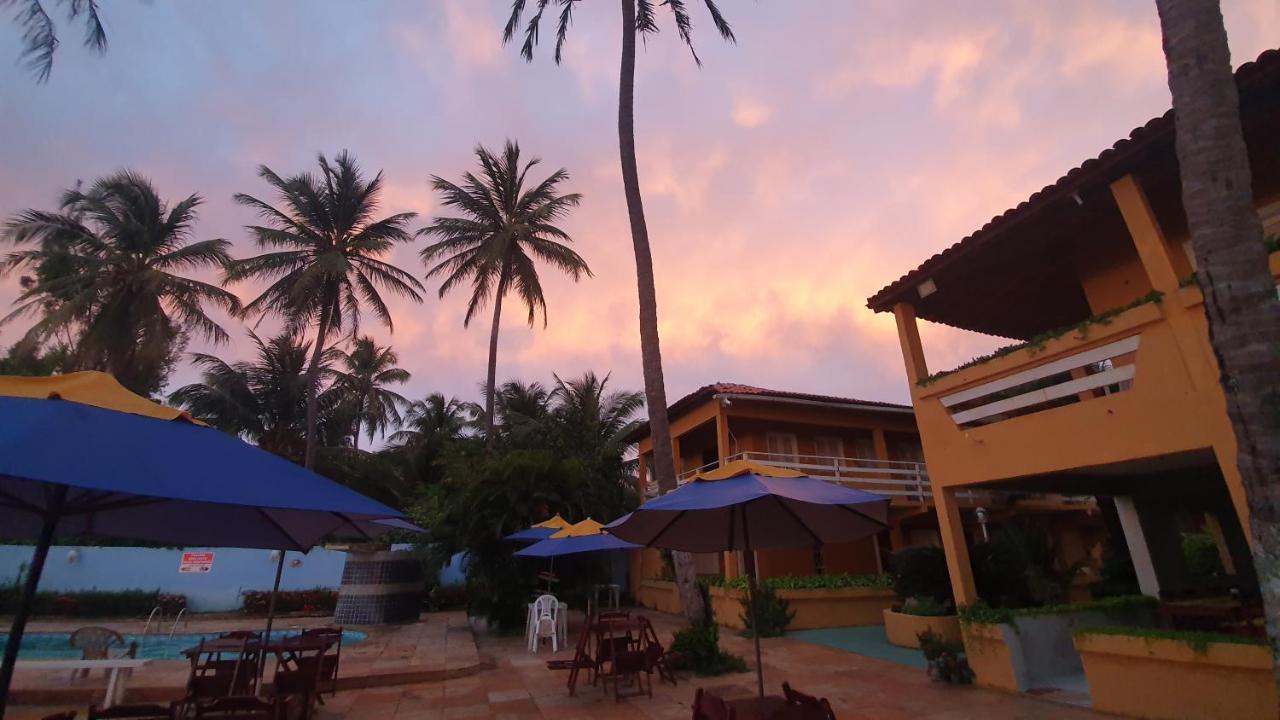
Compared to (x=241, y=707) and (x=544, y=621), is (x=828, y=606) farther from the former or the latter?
(x=241, y=707)

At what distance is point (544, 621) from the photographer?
1148 cm

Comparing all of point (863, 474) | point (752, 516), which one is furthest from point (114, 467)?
point (863, 474)

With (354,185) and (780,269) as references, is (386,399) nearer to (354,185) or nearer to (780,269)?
(354,185)

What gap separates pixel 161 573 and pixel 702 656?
64.7 ft

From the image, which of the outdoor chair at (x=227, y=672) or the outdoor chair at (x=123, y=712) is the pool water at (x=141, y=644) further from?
the outdoor chair at (x=123, y=712)

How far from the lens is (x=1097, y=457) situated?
690 cm

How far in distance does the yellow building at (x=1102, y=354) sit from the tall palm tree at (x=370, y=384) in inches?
1064

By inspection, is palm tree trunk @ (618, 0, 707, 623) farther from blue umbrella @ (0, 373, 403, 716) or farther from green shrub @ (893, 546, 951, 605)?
blue umbrella @ (0, 373, 403, 716)

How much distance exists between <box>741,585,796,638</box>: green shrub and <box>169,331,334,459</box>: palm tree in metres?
23.6

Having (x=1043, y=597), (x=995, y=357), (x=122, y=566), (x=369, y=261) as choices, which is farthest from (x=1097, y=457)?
(x=122, y=566)

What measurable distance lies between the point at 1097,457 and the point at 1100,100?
494 cm

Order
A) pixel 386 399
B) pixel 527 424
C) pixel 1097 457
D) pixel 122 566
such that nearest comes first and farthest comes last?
pixel 1097 457 < pixel 122 566 < pixel 527 424 < pixel 386 399

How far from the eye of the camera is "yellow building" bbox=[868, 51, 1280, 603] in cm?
629

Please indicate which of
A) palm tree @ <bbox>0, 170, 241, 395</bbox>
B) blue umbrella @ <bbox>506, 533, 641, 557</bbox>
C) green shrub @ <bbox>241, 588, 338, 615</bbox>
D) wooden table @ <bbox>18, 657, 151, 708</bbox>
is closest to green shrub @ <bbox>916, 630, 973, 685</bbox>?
blue umbrella @ <bbox>506, 533, 641, 557</bbox>
